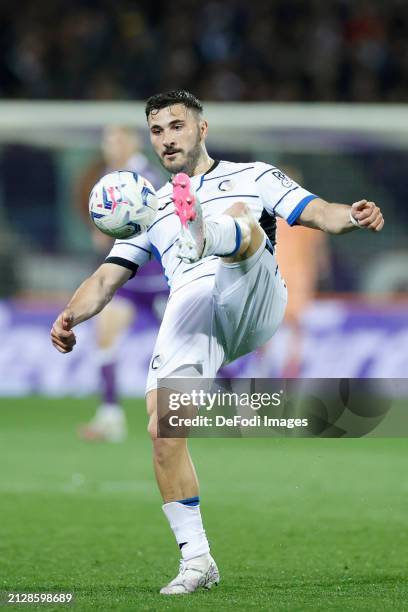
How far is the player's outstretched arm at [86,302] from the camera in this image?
5.75m

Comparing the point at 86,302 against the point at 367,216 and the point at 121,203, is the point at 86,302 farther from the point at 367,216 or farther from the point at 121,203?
the point at 367,216

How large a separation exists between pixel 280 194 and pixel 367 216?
0.61m

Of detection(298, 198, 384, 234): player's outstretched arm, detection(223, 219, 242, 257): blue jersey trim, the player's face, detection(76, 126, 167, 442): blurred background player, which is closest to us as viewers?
detection(298, 198, 384, 234): player's outstretched arm

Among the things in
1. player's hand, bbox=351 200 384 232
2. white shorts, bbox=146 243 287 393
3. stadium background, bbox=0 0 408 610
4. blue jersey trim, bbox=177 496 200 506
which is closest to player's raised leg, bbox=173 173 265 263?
white shorts, bbox=146 243 287 393

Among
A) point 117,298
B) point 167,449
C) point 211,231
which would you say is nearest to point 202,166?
point 211,231

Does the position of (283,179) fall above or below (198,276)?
above

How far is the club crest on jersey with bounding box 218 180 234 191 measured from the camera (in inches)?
234

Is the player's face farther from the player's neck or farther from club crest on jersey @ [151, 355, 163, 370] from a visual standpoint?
club crest on jersey @ [151, 355, 163, 370]

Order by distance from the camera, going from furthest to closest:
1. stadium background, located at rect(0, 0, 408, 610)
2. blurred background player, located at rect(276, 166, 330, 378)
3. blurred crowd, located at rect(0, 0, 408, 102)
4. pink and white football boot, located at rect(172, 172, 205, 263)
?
blurred crowd, located at rect(0, 0, 408, 102), blurred background player, located at rect(276, 166, 330, 378), stadium background, located at rect(0, 0, 408, 610), pink and white football boot, located at rect(172, 172, 205, 263)

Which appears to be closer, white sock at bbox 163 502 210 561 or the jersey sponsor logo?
white sock at bbox 163 502 210 561

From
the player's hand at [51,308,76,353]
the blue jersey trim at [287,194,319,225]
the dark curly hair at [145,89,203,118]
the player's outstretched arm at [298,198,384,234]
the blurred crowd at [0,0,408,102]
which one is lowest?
the player's hand at [51,308,76,353]

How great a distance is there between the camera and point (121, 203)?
5.60m

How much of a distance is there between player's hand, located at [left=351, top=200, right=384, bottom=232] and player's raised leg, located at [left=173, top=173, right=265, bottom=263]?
0.48 m

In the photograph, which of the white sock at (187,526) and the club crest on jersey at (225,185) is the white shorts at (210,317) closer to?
the club crest on jersey at (225,185)
